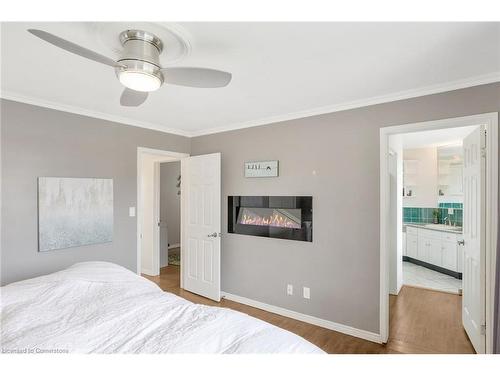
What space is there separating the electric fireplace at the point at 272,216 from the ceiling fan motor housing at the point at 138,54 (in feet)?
6.86

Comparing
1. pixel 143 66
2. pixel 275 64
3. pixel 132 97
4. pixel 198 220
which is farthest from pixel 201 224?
pixel 143 66

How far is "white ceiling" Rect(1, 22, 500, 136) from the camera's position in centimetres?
143

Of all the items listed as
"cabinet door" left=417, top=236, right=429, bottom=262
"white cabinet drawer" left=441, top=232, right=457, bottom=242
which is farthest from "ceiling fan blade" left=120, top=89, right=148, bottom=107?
"cabinet door" left=417, top=236, right=429, bottom=262

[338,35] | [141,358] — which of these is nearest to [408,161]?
[338,35]

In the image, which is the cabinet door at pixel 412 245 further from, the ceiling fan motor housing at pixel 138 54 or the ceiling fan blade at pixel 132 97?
the ceiling fan motor housing at pixel 138 54

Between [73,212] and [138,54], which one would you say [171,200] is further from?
[138,54]

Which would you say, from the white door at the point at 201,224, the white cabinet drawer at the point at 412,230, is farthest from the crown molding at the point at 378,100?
the white cabinet drawer at the point at 412,230

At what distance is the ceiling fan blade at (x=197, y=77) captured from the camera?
1459 millimetres

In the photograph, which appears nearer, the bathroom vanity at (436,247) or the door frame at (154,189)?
the door frame at (154,189)

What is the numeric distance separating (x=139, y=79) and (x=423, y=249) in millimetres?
5708

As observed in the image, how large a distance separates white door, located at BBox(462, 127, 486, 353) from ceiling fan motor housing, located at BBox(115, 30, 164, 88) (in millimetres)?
2561

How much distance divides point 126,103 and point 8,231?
5.48 feet

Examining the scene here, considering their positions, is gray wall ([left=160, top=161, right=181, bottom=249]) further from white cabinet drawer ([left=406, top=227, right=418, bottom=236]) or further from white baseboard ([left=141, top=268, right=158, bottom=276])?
white cabinet drawer ([left=406, top=227, right=418, bottom=236])

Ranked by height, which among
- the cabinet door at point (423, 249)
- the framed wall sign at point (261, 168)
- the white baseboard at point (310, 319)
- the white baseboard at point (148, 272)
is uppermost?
the framed wall sign at point (261, 168)
